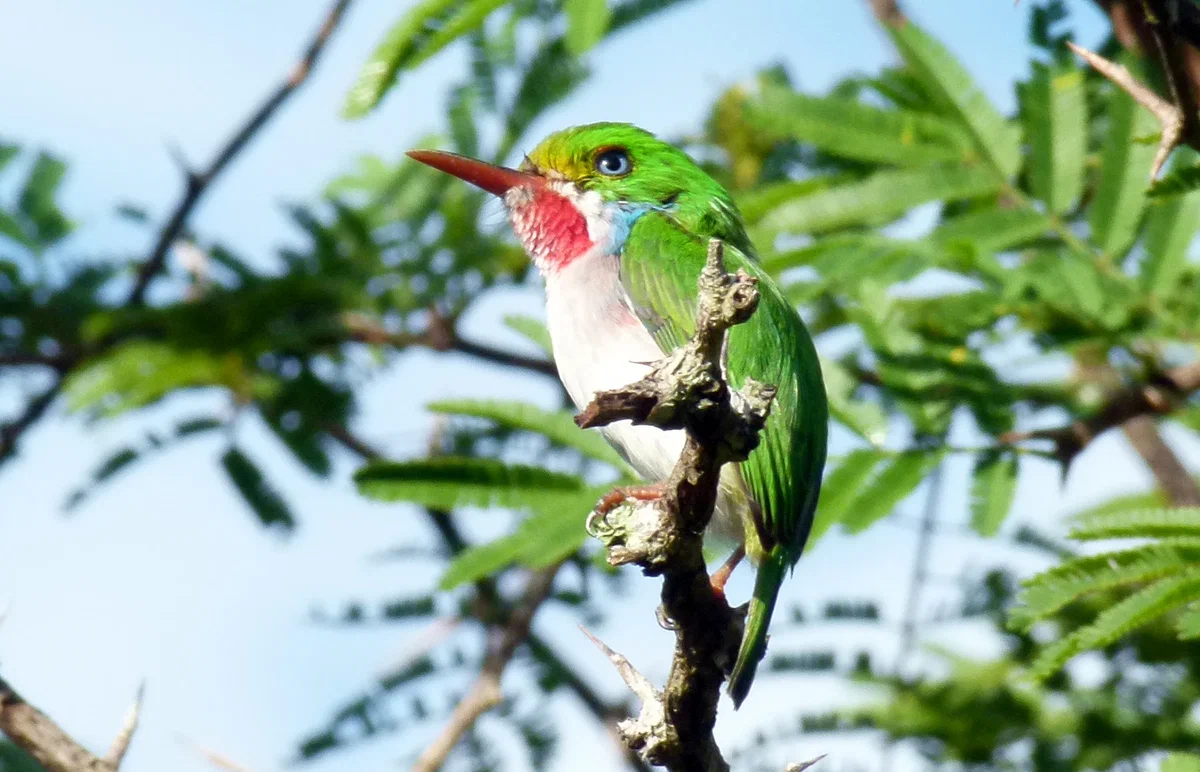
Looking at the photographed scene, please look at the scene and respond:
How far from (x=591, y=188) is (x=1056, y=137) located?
153cm

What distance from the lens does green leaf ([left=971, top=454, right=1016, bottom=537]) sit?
176 inches

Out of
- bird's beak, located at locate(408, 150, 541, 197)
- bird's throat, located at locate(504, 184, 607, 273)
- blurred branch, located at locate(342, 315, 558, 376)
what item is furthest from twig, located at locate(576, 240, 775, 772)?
blurred branch, located at locate(342, 315, 558, 376)

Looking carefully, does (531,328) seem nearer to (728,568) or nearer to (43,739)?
(728,568)

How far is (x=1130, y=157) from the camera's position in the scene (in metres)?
4.64

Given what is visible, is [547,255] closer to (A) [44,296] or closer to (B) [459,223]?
(B) [459,223]

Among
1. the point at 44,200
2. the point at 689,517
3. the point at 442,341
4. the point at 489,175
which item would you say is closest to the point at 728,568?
the point at 689,517

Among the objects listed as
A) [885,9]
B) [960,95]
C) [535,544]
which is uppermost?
[885,9]

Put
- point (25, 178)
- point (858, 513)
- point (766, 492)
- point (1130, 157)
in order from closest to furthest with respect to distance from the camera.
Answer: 1. point (766, 492)
2. point (858, 513)
3. point (1130, 157)
4. point (25, 178)

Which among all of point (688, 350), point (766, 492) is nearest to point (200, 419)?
point (766, 492)

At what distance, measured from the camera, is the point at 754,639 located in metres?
3.06

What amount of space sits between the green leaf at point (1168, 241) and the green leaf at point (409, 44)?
2.07 m

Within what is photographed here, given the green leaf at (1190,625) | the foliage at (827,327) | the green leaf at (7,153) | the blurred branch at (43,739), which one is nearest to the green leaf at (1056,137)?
the foliage at (827,327)

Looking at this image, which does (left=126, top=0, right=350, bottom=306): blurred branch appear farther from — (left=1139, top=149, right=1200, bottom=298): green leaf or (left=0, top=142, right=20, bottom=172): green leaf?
(left=1139, top=149, right=1200, bottom=298): green leaf

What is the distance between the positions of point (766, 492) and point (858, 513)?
973mm
